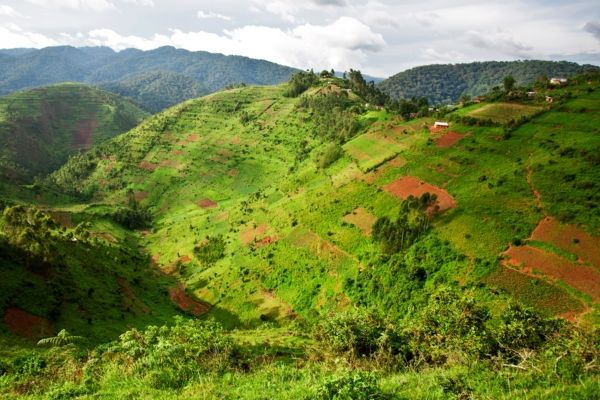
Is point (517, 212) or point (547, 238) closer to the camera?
point (547, 238)

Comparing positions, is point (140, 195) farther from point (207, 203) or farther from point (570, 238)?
point (570, 238)

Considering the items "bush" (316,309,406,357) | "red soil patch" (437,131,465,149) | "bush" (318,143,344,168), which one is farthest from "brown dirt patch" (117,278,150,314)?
"red soil patch" (437,131,465,149)

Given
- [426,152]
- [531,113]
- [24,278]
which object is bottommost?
[24,278]

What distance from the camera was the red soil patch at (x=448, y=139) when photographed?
3846 inches

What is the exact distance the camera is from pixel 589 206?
61.9 metres

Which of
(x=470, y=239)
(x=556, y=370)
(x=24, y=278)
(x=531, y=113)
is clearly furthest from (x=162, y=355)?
(x=531, y=113)

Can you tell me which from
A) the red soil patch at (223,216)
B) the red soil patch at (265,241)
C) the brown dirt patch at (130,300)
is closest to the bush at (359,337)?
the brown dirt patch at (130,300)

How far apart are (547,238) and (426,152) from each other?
136 feet

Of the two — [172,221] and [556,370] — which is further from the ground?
[556,370]

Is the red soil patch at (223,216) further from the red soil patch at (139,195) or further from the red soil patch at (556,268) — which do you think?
the red soil patch at (556,268)

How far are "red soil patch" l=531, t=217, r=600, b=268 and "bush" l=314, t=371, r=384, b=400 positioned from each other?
Result: 5542cm

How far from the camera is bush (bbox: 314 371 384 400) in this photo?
45.1 ft

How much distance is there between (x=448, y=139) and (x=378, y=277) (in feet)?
166

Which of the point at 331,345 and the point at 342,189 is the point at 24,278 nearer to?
the point at 331,345
